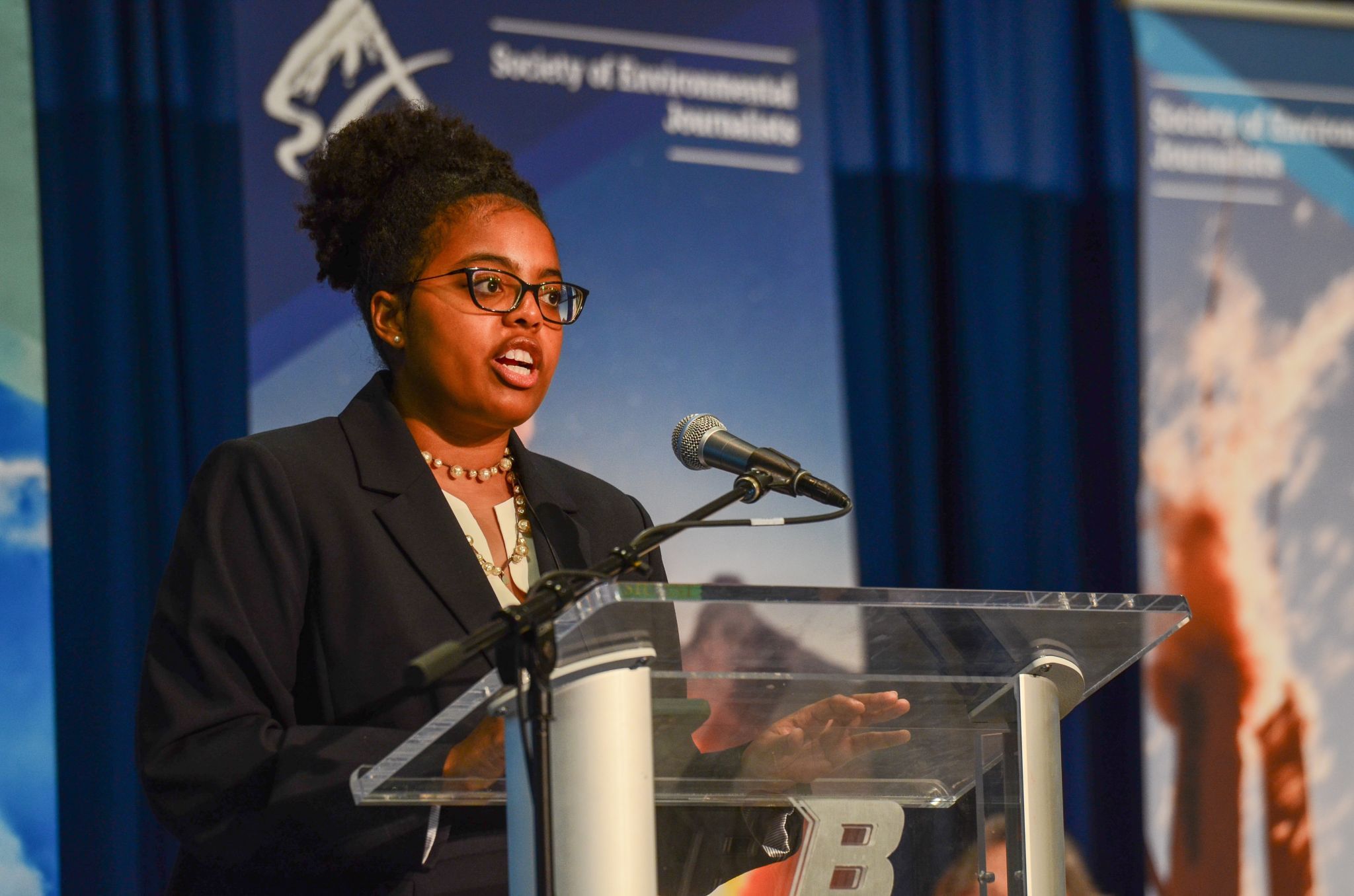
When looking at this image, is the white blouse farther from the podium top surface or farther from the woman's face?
the podium top surface

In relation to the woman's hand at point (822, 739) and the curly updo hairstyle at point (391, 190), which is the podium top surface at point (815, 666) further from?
the curly updo hairstyle at point (391, 190)

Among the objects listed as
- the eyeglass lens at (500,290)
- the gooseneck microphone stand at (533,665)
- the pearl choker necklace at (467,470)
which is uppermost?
the eyeglass lens at (500,290)

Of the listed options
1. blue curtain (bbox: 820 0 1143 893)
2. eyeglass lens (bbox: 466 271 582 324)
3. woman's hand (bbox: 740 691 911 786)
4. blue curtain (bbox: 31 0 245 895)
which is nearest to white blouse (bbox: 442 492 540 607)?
eyeglass lens (bbox: 466 271 582 324)

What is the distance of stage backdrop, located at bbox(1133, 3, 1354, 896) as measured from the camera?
4.11m

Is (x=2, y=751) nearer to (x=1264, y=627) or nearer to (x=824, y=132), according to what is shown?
(x=824, y=132)

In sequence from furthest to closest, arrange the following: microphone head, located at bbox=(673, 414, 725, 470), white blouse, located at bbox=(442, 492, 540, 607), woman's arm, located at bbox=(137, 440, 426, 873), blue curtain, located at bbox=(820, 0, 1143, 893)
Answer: blue curtain, located at bbox=(820, 0, 1143, 893) → white blouse, located at bbox=(442, 492, 540, 607) → microphone head, located at bbox=(673, 414, 725, 470) → woman's arm, located at bbox=(137, 440, 426, 873)

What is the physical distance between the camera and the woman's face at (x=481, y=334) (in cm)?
216

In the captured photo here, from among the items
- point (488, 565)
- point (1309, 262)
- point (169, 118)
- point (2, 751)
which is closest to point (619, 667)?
point (488, 565)

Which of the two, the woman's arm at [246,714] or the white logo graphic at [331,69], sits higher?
the white logo graphic at [331,69]

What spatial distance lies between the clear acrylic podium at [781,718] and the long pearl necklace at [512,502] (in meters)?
0.59

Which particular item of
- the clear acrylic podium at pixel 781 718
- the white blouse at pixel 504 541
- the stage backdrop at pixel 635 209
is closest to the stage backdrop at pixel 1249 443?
the stage backdrop at pixel 635 209

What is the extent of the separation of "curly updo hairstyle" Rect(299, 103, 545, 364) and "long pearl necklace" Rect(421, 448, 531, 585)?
0.69 feet

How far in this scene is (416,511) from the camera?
6.68 ft

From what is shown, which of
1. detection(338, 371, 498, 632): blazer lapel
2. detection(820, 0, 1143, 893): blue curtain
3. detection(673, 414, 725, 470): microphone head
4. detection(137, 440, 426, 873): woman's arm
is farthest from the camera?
detection(820, 0, 1143, 893): blue curtain
